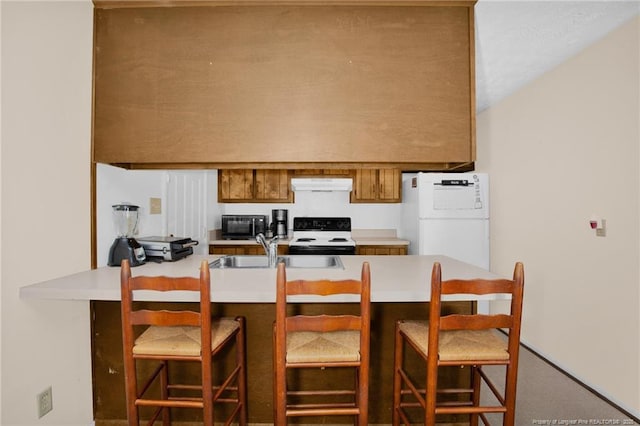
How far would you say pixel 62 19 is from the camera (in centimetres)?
165

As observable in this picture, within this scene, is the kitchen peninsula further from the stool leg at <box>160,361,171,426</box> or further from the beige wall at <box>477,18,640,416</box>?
the beige wall at <box>477,18,640,416</box>

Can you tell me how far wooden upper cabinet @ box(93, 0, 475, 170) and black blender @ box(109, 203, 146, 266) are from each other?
0.99ft

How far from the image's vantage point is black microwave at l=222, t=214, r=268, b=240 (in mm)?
4047

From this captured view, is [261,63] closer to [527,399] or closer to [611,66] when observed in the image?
[611,66]

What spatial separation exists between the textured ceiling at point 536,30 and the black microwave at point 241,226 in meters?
2.78

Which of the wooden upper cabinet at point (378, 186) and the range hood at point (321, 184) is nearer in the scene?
the range hood at point (321, 184)

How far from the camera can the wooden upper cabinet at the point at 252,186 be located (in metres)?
4.04

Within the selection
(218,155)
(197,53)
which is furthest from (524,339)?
(197,53)

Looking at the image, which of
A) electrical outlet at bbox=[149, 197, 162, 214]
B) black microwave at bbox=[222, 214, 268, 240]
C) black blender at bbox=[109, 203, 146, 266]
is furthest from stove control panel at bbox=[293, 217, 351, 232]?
black blender at bbox=[109, 203, 146, 266]

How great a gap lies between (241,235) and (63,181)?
246cm

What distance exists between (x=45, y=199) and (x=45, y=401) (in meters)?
0.93

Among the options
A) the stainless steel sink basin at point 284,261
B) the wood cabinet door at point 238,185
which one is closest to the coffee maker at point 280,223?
the wood cabinet door at point 238,185

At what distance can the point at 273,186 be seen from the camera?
4062 mm

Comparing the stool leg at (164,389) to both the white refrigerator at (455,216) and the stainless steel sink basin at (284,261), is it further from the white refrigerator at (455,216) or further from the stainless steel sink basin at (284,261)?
the white refrigerator at (455,216)
